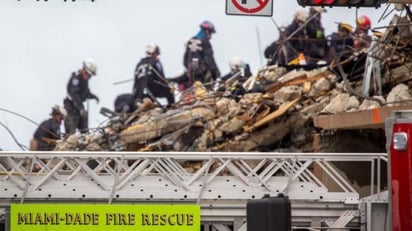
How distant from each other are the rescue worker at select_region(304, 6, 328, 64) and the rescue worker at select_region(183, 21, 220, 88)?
2429 millimetres

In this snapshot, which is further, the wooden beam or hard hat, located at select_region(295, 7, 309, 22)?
hard hat, located at select_region(295, 7, 309, 22)

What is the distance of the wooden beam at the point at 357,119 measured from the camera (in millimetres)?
13141

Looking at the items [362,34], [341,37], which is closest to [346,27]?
[341,37]

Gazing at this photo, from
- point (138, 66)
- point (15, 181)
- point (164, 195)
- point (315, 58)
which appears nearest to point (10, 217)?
point (15, 181)

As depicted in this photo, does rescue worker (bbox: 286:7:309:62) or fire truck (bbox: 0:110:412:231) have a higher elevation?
rescue worker (bbox: 286:7:309:62)

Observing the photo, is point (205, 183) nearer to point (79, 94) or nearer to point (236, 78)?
point (236, 78)

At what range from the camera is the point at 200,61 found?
73.1 ft

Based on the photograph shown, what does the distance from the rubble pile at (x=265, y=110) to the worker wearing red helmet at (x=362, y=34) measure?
0.45 metres

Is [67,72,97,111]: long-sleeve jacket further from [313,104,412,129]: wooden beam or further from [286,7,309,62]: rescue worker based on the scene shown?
[313,104,412,129]: wooden beam

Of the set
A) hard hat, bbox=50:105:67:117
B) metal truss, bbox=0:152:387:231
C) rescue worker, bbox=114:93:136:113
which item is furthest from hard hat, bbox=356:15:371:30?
metal truss, bbox=0:152:387:231

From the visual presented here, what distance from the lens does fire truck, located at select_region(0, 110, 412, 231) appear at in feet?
35.3

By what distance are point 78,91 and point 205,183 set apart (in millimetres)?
12913

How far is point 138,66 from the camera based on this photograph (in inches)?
887

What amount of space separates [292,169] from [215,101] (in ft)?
22.4
